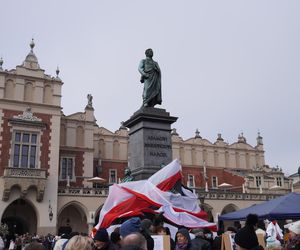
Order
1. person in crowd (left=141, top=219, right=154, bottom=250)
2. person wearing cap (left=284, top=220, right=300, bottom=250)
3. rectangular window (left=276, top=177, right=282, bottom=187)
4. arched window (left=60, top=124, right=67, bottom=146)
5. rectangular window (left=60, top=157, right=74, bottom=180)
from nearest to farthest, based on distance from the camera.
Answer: person wearing cap (left=284, top=220, right=300, bottom=250), person in crowd (left=141, top=219, right=154, bottom=250), rectangular window (left=60, top=157, right=74, bottom=180), arched window (left=60, top=124, right=67, bottom=146), rectangular window (left=276, top=177, right=282, bottom=187)

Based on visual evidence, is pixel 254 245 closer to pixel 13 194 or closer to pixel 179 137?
pixel 13 194

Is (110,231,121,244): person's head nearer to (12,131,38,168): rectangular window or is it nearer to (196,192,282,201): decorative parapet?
(12,131,38,168): rectangular window

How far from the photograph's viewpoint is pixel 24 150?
2692 cm

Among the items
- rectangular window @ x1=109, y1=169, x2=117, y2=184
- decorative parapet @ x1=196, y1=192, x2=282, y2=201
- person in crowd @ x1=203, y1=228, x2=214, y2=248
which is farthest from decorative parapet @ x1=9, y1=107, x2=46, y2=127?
person in crowd @ x1=203, y1=228, x2=214, y2=248

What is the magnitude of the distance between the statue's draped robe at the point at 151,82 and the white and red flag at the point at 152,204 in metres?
2.81

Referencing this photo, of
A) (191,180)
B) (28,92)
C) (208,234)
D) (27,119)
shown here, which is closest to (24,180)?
(27,119)

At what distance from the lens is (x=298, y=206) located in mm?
10945

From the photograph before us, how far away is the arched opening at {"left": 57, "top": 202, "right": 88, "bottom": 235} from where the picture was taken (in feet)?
92.9

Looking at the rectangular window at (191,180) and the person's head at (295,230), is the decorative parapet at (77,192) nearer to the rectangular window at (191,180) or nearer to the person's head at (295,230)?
the rectangular window at (191,180)

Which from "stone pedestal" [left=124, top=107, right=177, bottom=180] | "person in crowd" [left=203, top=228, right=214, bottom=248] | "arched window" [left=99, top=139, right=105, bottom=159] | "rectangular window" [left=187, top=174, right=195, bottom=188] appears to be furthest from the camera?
"rectangular window" [left=187, top=174, right=195, bottom=188]

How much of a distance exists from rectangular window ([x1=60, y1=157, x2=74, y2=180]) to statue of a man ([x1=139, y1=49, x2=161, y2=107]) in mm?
21363

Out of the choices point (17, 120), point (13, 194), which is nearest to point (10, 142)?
point (17, 120)

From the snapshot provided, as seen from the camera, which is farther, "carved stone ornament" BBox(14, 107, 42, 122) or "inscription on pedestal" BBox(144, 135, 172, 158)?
"carved stone ornament" BBox(14, 107, 42, 122)

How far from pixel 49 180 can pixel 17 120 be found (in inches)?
184
